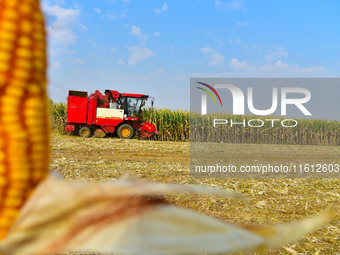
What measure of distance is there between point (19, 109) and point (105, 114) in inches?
621

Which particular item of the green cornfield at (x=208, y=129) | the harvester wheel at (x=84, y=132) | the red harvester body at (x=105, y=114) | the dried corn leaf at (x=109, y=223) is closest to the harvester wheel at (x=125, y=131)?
the red harvester body at (x=105, y=114)

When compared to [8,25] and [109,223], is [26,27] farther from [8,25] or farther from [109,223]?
[109,223]

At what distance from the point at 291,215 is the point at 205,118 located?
52.5ft

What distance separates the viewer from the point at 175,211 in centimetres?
51

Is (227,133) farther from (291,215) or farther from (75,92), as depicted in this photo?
(291,215)

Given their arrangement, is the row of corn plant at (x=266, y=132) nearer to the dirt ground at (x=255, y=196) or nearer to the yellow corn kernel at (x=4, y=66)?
the dirt ground at (x=255, y=196)

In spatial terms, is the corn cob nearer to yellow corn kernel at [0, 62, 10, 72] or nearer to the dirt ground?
yellow corn kernel at [0, 62, 10, 72]

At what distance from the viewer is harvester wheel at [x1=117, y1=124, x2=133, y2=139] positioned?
16.4m

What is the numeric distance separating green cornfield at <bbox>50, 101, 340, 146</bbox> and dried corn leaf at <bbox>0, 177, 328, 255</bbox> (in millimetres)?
18822

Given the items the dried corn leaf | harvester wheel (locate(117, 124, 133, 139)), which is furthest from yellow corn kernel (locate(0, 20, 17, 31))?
harvester wheel (locate(117, 124, 133, 139))

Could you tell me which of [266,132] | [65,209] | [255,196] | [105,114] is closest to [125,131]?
[105,114]

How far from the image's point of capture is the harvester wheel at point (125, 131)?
16406 millimetres

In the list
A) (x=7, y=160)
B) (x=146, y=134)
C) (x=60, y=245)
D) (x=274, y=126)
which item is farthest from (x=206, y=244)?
(x=274, y=126)

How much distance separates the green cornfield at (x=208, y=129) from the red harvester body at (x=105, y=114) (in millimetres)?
3068
